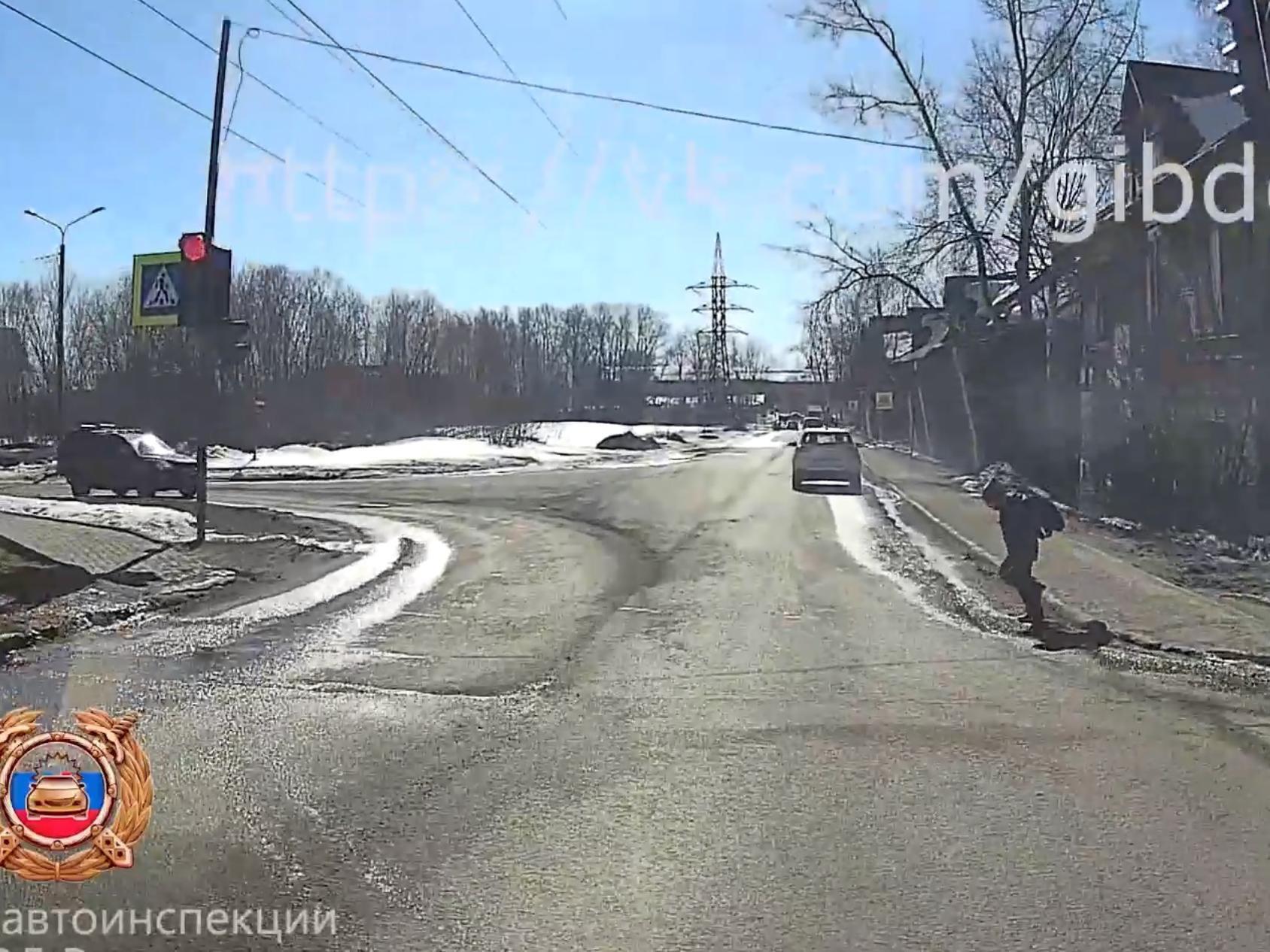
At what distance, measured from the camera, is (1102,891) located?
516 cm

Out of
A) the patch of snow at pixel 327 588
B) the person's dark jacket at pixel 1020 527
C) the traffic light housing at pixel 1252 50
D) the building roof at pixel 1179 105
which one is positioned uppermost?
the building roof at pixel 1179 105

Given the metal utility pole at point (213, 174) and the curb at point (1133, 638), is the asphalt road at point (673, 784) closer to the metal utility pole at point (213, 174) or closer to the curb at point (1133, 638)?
the curb at point (1133, 638)

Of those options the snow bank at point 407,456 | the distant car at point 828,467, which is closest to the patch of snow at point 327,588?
the distant car at point 828,467

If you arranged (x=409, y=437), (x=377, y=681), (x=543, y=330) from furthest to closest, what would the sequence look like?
(x=543, y=330) → (x=409, y=437) → (x=377, y=681)

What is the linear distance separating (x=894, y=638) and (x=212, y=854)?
706cm

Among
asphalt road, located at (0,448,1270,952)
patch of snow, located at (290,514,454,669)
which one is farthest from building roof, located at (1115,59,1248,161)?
asphalt road, located at (0,448,1270,952)

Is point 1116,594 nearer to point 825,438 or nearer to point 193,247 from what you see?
point 193,247

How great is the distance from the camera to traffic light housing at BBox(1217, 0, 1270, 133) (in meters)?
17.2

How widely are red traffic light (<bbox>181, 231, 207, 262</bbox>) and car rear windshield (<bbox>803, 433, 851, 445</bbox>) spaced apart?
21435 mm

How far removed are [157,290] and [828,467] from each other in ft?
68.1

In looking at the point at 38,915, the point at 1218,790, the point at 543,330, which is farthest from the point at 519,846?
the point at 543,330

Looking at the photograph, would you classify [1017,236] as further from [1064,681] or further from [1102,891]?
[1102,891]

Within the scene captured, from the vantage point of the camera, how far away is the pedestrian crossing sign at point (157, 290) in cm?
1741

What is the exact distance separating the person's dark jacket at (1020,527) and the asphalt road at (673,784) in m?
1.20
